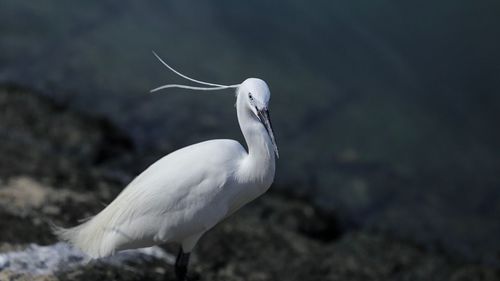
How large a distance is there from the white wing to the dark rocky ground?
63 cm

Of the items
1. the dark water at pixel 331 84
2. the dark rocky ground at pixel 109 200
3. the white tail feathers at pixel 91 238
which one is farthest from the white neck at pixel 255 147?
the dark water at pixel 331 84

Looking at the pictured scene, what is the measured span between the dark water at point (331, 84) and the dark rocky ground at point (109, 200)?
0.49 metres

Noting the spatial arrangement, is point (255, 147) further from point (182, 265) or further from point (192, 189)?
point (182, 265)

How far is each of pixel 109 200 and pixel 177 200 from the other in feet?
6.64

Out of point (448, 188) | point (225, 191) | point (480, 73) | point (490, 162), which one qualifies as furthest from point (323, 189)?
point (225, 191)

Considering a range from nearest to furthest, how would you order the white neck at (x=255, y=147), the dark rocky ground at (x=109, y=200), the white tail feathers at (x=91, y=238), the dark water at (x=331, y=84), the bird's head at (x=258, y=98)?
the bird's head at (x=258, y=98)
the white neck at (x=255, y=147)
the white tail feathers at (x=91, y=238)
the dark rocky ground at (x=109, y=200)
the dark water at (x=331, y=84)

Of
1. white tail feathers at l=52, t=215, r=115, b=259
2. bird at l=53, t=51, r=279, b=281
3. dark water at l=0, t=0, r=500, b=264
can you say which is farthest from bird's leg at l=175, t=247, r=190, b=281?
dark water at l=0, t=0, r=500, b=264

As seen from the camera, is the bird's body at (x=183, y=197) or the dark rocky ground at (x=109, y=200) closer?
→ the bird's body at (x=183, y=197)

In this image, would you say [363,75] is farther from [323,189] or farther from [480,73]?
[323,189]

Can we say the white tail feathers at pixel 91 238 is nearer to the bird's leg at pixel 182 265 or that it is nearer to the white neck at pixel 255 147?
the bird's leg at pixel 182 265

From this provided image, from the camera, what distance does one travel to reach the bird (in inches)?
166

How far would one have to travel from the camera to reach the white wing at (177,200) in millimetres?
4216

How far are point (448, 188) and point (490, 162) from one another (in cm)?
69

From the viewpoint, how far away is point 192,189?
423cm
